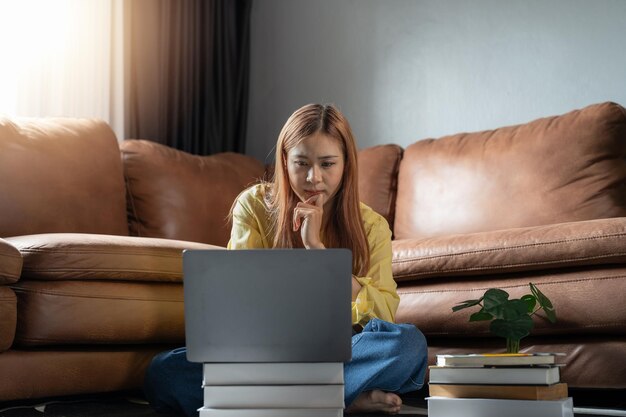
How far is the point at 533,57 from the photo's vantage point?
3.30 meters

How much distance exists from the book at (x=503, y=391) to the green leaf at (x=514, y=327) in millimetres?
157

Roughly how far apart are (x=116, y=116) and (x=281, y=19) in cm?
97

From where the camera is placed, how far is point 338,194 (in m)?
2.12

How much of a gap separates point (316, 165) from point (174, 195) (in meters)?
1.21

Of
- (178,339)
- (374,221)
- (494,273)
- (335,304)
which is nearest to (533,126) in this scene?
(494,273)

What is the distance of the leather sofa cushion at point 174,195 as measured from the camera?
10.0 ft

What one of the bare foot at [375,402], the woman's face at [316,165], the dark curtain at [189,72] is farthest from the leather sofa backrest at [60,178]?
the bare foot at [375,402]

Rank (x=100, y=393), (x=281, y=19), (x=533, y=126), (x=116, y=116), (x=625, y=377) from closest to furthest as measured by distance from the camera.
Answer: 1. (x=625, y=377)
2. (x=100, y=393)
3. (x=533, y=126)
4. (x=116, y=116)
5. (x=281, y=19)

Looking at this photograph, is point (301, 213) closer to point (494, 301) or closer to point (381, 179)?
point (494, 301)

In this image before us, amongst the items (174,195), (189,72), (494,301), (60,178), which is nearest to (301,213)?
(494,301)

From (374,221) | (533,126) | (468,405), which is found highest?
(533,126)

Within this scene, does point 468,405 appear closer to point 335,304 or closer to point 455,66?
point 335,304

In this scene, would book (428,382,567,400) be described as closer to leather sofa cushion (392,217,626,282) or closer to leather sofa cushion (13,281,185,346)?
leather sofa cushion (392,217,626,282)

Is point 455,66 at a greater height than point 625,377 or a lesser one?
greater
